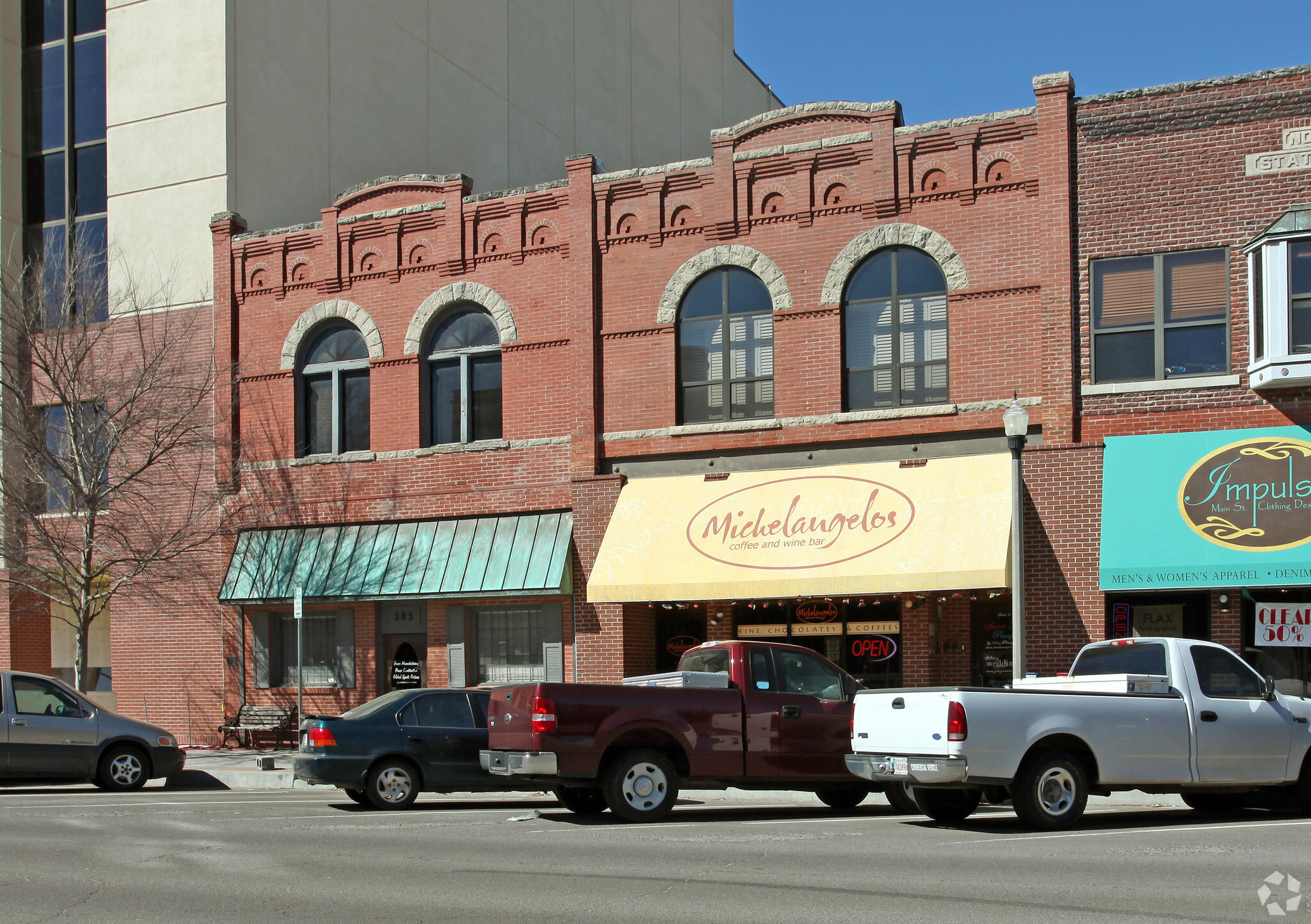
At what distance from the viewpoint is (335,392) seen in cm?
2509

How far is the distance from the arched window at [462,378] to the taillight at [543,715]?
11263 millimetres

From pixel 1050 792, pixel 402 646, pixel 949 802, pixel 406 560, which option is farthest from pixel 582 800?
pixel 402 646

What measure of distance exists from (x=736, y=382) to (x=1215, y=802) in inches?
407

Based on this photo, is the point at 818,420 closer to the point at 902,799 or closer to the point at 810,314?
the point at 810,314

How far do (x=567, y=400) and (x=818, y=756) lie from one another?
10500mm

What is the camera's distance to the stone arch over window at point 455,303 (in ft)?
77.5

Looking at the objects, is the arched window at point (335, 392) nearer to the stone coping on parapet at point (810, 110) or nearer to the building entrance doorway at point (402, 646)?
the building entrance doorway at point (402, 646)

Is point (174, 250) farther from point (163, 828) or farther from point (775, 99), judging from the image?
point (775, 99)

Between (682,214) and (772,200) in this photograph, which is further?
(682,214)

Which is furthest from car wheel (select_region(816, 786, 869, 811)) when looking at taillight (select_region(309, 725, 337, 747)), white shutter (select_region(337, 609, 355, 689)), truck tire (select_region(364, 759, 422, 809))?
white shutter (select_region(337, 609, 355, 689))

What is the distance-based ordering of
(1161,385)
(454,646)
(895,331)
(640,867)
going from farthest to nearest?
(454,646), (895,331), (1161,385), (640,867)

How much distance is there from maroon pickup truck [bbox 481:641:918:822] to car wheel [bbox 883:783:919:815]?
0.02 m

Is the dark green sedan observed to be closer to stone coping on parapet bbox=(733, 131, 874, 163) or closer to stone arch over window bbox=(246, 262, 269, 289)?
stone coping on parapet bbox=(733, 131, 874, 163)

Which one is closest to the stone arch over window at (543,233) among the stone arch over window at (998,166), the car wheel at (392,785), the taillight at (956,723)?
the stone arch over window at (998,166)
